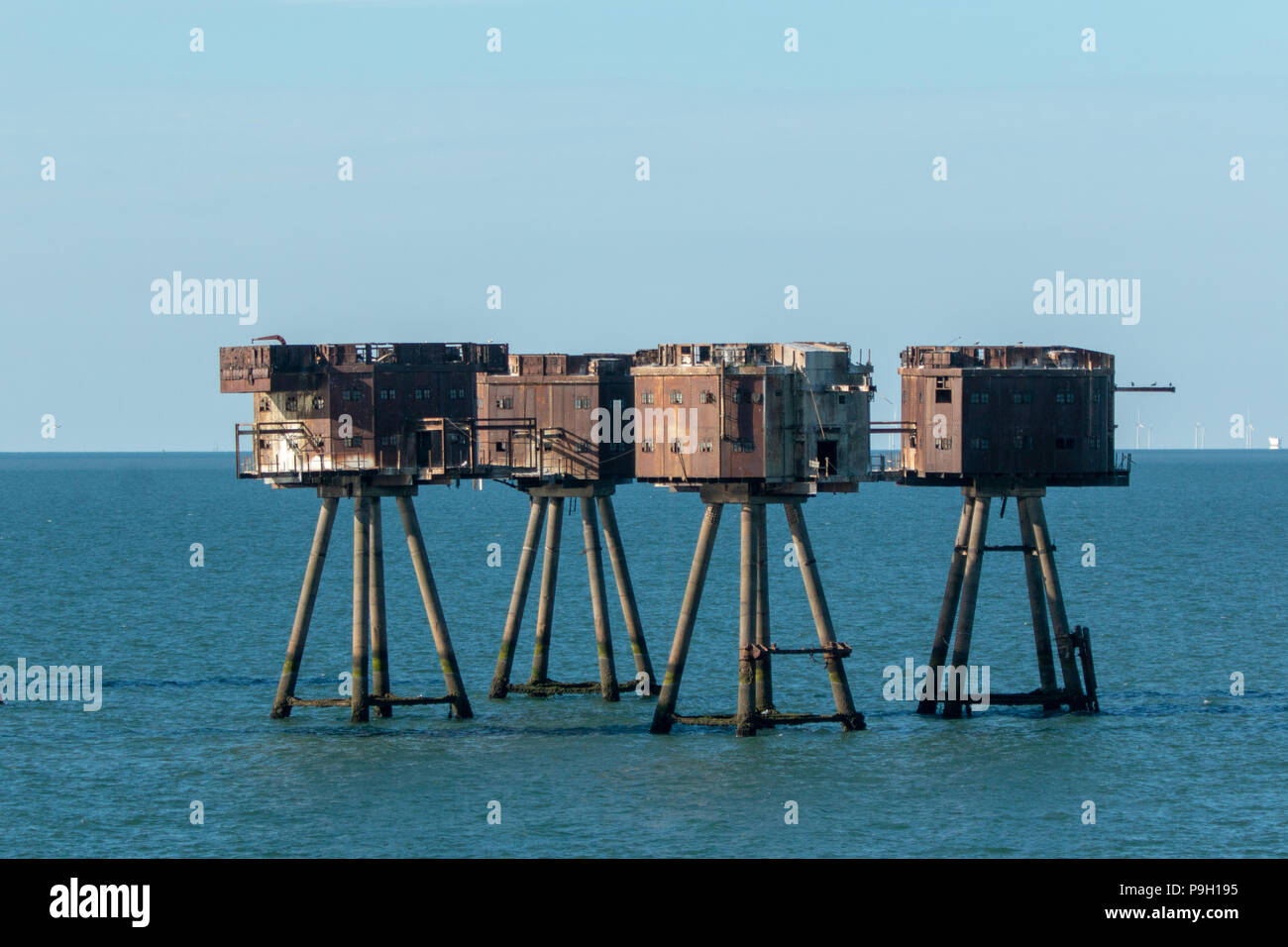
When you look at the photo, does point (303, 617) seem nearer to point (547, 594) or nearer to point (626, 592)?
point (547, 594)

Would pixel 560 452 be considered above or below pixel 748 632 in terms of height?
above

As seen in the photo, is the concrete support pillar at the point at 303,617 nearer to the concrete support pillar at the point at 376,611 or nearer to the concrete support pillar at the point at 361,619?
the concrete support pillar at the point at 361,619

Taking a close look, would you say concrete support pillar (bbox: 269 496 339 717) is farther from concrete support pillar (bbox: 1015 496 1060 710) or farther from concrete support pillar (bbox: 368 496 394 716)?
concrete support pillar (bbox: 1015 496 1060 710)

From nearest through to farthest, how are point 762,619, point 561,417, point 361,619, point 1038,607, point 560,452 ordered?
point 762,619 → point 361,619 → point 1038,607 → point 561,417 → point 560,452

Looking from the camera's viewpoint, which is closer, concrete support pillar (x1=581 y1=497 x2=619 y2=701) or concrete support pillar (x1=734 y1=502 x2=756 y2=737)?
concrete support pillar (x1=734 y1=502 x2=756 y2=737)

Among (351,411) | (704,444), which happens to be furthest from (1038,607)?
(351,411)

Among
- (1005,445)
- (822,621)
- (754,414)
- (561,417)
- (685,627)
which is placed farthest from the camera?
(561,417)

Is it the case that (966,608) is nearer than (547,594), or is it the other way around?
(966,608)

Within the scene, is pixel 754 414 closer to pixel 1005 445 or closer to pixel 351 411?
pixel 1005 445

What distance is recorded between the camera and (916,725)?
207 ft

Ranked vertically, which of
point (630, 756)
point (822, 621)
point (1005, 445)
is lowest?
point (630, 756)

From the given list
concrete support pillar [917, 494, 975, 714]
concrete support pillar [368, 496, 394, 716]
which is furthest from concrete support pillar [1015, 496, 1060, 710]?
concrete support pillar [368, 496, 394, 716]
